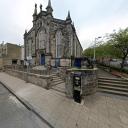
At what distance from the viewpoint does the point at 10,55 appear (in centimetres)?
3816

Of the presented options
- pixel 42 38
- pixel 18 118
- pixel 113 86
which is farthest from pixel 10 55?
pixel 113 86

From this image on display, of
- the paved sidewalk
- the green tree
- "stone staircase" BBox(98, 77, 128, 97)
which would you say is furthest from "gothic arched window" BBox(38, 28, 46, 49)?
the paved sidewalk

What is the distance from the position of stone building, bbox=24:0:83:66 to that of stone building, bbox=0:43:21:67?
14.3 meters

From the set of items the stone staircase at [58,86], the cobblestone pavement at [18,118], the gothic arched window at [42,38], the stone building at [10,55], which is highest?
the gothic arched window at [42,38]

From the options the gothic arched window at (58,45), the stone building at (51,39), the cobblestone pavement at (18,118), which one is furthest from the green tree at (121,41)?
the cobblestone pavement at (18,118)

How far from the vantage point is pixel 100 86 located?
346 inches

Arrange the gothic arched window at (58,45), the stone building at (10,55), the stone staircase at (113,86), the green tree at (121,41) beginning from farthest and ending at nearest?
the stone building at (10,55) < the gothic arched window at (58,45) < the green tree at (121,41) < the stone staircase at (113,86)

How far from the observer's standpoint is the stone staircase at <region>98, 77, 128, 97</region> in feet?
25.6

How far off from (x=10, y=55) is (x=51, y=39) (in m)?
21.0

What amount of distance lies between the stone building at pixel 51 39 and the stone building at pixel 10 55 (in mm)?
14302

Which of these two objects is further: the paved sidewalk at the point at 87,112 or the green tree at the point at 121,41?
the green tree at the point at 121,41

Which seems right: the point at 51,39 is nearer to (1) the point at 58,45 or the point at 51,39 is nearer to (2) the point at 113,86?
(1) the point at 58,45

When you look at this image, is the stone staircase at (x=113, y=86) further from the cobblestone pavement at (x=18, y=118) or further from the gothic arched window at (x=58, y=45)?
the gothic arched window at (x=58, y=45)

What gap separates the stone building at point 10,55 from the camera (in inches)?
1433
